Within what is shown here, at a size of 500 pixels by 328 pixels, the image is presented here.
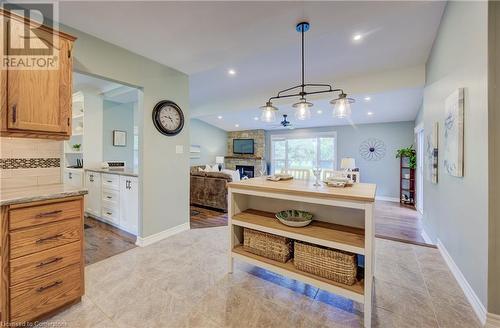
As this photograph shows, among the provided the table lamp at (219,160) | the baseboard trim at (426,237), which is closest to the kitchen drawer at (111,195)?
the baseboard trim at (426,237)

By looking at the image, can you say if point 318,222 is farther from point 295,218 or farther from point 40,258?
point 40,258

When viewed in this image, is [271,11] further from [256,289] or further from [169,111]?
[256,289]

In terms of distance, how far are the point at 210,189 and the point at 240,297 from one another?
3.12 m

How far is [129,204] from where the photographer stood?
3180 mm

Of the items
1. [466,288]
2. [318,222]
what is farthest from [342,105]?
[466,288]

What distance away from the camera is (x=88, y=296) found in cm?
176

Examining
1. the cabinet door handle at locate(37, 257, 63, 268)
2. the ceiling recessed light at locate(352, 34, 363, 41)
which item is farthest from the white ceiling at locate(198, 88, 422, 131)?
the cabinet door handle at locate(37, 257, 63, 268)

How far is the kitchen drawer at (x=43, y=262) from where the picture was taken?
4.47ft

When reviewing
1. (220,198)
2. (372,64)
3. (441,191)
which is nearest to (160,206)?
(220,198)

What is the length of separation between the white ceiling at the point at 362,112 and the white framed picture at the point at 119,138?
9.03ft

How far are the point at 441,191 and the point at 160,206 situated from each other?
361 centimetres

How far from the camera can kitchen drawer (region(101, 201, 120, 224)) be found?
338 cm

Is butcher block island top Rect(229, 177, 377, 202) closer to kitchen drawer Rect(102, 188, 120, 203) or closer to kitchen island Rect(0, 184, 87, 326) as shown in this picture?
kitchen island Rect(0, 184, 87, 326)

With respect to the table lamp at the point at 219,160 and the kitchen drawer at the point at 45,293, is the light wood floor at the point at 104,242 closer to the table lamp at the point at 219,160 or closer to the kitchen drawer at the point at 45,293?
the kitchen drawer at the point at 45,293
